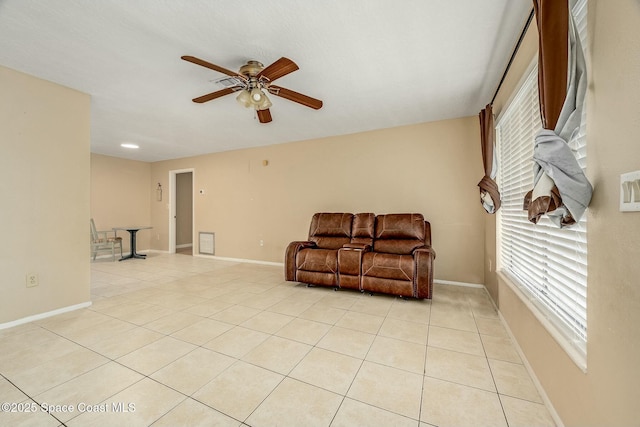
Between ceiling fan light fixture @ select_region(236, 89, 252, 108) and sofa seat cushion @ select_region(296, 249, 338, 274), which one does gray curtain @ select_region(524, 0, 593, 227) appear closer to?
ceiling fan light fixture @ select_region(236, 89, 252, 108)

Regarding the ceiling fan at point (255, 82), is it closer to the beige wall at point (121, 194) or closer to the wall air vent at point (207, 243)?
the wall air vent at point (207, 243)

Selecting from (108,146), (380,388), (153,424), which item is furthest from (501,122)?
(108,146)

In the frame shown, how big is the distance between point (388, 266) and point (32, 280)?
368 cm

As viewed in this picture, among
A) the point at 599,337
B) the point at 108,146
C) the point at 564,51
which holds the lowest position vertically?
the point at 599,337

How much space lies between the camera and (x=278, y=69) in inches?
78.2

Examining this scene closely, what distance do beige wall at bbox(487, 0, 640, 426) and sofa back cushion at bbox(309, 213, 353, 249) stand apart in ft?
9.31

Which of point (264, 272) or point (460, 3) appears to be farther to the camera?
point (264, 272)

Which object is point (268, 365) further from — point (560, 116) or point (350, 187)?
point (350, 187)

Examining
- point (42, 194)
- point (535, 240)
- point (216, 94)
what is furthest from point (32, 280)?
point (535, 240)

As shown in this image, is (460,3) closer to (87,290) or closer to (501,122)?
(501,122)

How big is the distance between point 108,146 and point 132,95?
305cm

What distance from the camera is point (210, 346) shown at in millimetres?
2031

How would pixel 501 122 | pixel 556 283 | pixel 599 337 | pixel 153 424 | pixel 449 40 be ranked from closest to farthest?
1. pixel 599 337
2. pixel 153 424
3. pixel 556 283
4. pixel 449 40
5. pixel 501 122

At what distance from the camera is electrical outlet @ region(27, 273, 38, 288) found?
250 centimetres
